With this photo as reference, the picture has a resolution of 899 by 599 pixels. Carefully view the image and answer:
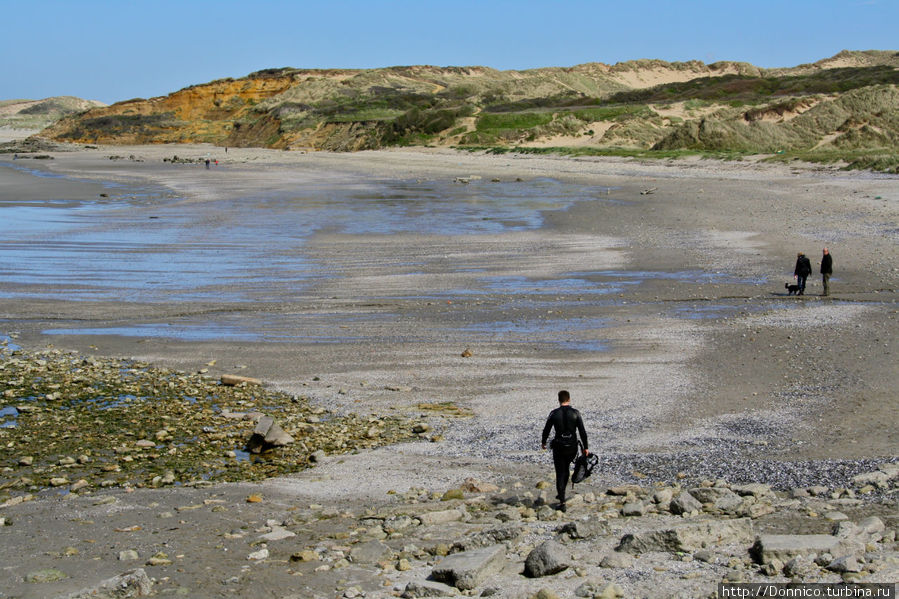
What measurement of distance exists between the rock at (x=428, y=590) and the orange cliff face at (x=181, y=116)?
375ft

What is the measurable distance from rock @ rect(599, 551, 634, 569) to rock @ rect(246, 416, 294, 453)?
496 centimetres

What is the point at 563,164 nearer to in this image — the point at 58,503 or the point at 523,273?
the point at 523,273

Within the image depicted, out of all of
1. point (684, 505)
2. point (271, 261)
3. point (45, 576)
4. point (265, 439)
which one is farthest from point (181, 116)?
point (684, 505)

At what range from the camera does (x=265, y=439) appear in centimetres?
1070

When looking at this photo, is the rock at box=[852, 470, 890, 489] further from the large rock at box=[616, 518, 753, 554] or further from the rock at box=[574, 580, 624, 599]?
the rock at box=[574, 580, 624, 599]

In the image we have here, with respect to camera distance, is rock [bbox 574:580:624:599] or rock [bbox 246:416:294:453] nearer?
rock [bbox 574:580:624:599]

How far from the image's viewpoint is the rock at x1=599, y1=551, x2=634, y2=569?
22.9 feet

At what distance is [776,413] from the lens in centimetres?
1159

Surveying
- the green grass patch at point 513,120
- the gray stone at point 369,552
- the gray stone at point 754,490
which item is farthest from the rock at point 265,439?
the green grass patch at point 513,120

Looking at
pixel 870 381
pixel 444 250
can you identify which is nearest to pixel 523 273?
pixel 444 250

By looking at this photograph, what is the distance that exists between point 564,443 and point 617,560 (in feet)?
6.19

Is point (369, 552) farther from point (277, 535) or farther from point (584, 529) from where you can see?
point (584, 529)

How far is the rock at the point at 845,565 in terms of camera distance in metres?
6.39

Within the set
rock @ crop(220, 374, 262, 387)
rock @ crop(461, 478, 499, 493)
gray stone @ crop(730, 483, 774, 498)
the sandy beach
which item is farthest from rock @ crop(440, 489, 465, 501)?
rock @ crop(220, 374, 262, 387)
